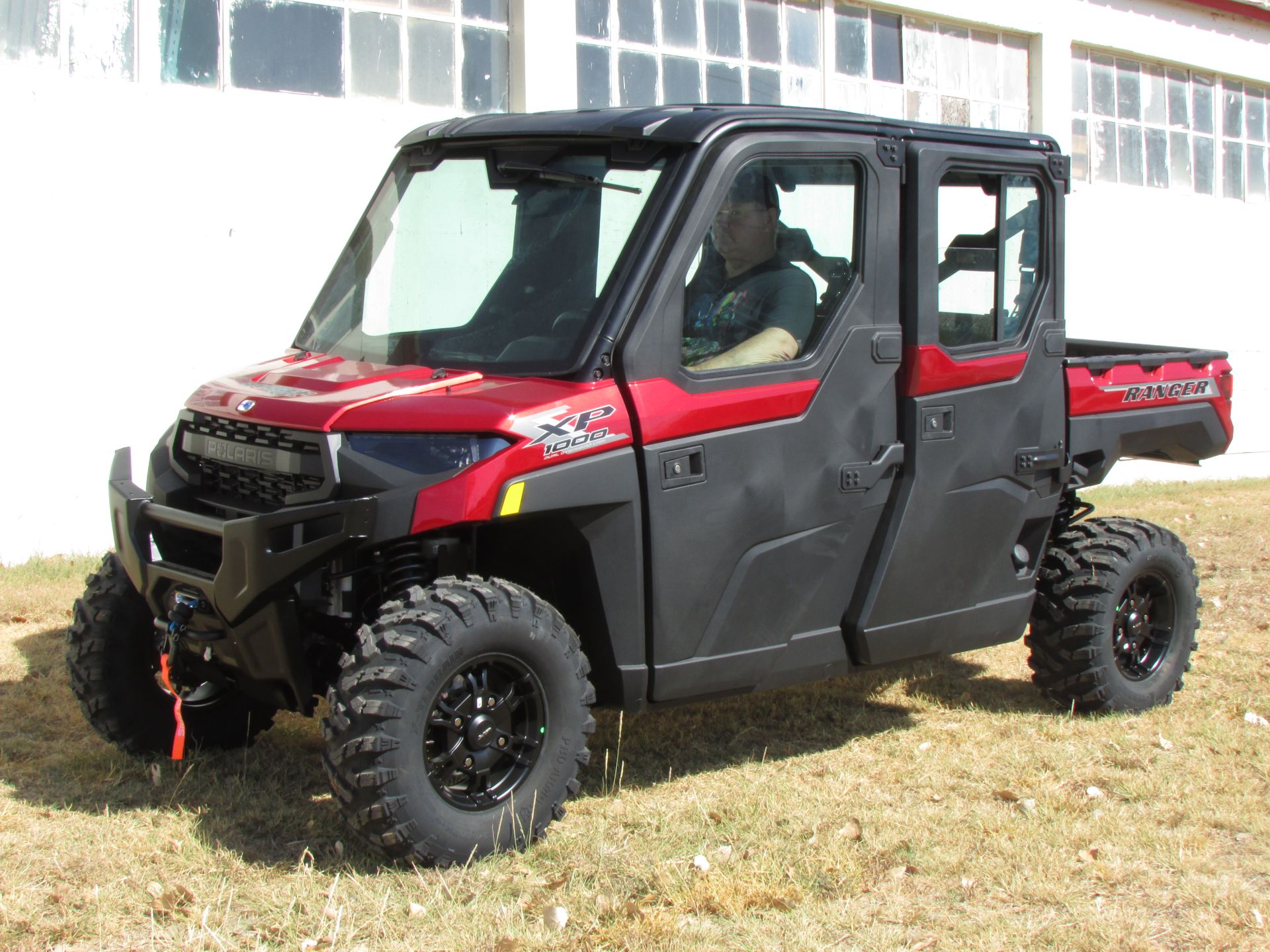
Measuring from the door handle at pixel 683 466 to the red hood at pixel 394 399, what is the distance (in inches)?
11.0

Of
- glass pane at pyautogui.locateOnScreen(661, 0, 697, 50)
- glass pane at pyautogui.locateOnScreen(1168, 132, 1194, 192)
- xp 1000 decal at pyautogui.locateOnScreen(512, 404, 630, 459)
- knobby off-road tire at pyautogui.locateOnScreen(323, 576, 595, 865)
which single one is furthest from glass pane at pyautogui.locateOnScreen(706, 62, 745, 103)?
knobby off-road tire at pyautogui.locateOnScreen(323, 576, 595, 865)

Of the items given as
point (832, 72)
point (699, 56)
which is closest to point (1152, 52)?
point (832, 72)

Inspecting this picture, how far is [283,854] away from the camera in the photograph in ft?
14.1

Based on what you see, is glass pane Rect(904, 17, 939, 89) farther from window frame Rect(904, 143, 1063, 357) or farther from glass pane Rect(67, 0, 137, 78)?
window frame Rect(904, 143, 1063, 357)

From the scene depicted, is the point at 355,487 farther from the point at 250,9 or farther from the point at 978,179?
the point at 250,9

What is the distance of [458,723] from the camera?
416cm

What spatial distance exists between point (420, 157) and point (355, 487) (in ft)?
5.13

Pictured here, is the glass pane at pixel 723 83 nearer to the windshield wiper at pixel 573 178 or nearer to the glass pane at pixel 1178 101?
the glass pane at pixel 1178 101

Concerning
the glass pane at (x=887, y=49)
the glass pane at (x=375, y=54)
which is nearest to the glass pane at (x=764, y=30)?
the glass pane at (x=887, y=49)

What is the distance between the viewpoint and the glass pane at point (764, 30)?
11.2 meters

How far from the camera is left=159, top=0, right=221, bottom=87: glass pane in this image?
8.59m

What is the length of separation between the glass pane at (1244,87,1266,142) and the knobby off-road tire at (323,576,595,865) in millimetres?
13731

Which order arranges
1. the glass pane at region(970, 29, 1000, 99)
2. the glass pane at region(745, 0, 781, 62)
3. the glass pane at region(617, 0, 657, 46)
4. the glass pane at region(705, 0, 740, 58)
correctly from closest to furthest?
the glass pane at region(617, 0, 657, 46), the glass pane at region(705, 0, 740, 58), the glass pane at region(745, 0, 781, 62), the glass pane at region(970, 29, 1000, 99)

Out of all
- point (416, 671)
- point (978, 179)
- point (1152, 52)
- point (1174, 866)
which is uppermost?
point (1152, 52)
